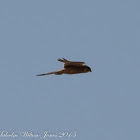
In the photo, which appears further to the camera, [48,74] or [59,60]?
[48,74]

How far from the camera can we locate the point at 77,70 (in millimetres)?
28641

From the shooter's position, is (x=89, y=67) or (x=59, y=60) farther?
(x=89, y=67)

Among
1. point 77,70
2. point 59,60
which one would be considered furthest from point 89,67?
point 59,60

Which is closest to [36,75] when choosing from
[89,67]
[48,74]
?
[48,74]

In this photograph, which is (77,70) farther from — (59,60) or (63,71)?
(59,60)

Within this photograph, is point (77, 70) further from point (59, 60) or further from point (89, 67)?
point (59, 60)

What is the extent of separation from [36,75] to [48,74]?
2.72 ft

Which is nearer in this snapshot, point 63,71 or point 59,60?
point 59,60

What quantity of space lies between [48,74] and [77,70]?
1.61 m

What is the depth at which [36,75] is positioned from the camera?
27.7 metres

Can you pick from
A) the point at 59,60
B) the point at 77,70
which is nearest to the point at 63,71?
the point at 77,70

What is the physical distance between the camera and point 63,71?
28.8 metres

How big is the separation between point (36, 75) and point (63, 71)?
176cm

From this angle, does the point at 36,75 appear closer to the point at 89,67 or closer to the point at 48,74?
the point at 48,74
